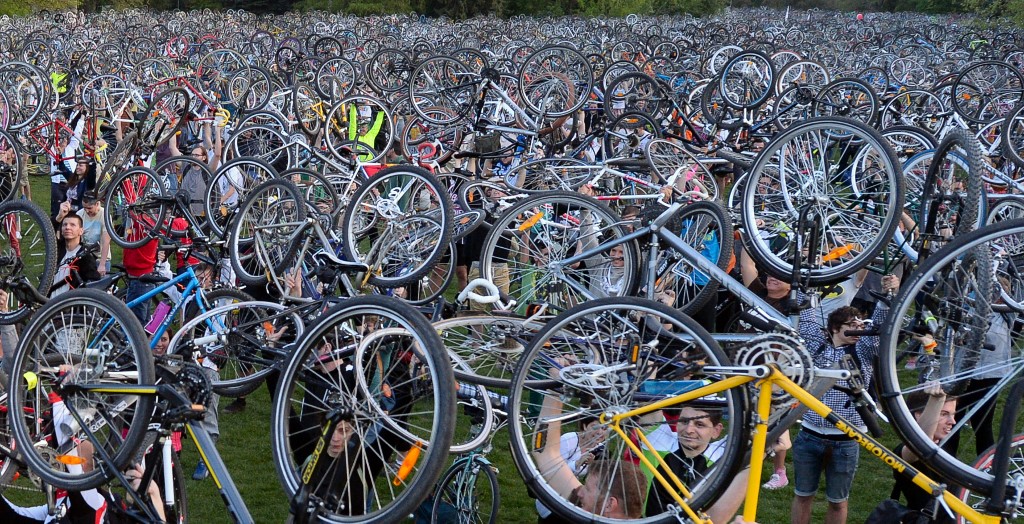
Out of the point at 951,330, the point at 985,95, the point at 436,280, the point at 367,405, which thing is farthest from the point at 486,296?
the point at 985,95

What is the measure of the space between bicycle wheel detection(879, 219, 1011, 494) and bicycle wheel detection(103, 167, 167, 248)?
6548 mm

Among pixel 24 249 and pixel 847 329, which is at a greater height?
pixel 847 329

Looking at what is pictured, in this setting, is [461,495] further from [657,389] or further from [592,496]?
[657,389]

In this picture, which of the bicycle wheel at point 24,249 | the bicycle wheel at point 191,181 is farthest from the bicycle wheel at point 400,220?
the bicycle wheel at point 191,181

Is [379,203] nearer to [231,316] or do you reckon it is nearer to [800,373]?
[231,316]

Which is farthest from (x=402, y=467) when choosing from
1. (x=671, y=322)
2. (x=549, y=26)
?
(x=549, y=26)

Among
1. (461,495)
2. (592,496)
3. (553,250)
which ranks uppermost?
(553,250)

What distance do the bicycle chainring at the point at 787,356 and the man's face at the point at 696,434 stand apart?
2.61 ft

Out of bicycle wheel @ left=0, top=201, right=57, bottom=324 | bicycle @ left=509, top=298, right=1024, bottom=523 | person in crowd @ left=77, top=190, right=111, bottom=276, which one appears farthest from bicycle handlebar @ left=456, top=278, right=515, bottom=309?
person in crowd @ left=77, top=190, right=111, bottom=276

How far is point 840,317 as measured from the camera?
550 cm

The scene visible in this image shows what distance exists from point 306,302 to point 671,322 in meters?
2.96

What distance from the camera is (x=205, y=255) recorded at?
769cm

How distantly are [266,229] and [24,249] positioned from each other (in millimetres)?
2048

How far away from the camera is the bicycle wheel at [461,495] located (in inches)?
226
